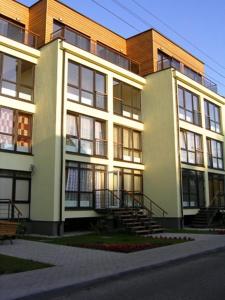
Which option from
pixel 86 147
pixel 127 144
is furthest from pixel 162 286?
pixel 127 144

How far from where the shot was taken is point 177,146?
23.3 m

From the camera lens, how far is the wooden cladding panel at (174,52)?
2723 cm

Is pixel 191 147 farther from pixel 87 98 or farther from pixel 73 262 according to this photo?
pixel 73 262

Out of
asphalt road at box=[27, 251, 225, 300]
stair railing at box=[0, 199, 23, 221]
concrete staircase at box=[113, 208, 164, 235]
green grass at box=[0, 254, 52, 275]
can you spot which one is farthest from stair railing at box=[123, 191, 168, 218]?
asphalt road at box=[27, 251, 225, 300]

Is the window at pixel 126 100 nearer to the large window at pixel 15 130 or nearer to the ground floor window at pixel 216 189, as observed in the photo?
the large window at pixel 15 130

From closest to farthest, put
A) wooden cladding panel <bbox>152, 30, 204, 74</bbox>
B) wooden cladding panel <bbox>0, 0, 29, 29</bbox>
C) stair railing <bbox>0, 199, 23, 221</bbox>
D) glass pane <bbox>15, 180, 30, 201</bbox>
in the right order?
stair railing <bbox>0, 199, 23, 221</bbox>
glass pane <bbox>15, 180, 30, 201</bbox>
wooden cladding panel <bbox>0, 0, 29, 29</bbox>
wooden cladding panel <bbox>152, 30, 204, 74</bbox>

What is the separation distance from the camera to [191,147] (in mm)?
25562

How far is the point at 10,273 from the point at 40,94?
12350mm

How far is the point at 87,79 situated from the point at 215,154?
11967 millimetres

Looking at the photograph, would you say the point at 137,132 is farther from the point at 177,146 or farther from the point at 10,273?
the point at 10,273

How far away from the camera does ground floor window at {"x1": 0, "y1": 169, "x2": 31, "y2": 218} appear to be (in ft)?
59.3

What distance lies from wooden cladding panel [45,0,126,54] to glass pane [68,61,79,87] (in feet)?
7.75

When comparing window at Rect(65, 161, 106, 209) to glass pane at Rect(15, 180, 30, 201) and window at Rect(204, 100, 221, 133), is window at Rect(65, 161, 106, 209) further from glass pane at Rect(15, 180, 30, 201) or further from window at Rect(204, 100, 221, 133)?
window at Rect(204, 100, 221, 133)

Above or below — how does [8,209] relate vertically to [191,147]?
below
